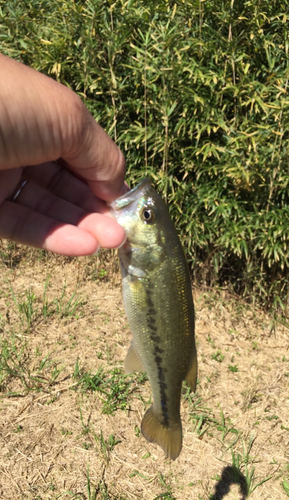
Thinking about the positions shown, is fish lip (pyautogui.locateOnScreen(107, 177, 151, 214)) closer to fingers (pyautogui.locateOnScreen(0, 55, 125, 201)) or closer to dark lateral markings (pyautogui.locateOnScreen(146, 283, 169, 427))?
fingers (pyautogui.locateOnScreen(0, 55, 125, 201))

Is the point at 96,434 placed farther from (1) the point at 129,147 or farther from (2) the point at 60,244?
(1) the point at 129,147

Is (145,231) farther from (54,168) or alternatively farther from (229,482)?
(229,482)

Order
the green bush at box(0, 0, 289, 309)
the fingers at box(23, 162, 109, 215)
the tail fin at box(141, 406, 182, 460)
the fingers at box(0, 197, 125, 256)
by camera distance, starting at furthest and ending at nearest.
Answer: the green bush at box(0, 0, 289, 309) → the fingers at box(23, 162, 109, 215) → the tail fin at box(141, 406, 182, 460) → the fingers at box(0, 197, 125, 256)

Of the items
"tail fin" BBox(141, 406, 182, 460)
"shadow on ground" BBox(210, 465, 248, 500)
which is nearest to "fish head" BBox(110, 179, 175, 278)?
"tail fin" BBox(141, 406, 182, 460)

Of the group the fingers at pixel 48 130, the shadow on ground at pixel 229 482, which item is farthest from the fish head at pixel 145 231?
the shadow on ground at pixel 229 482

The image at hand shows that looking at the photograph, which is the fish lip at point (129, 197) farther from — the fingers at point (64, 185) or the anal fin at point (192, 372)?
the anal fin at point (192, 372)

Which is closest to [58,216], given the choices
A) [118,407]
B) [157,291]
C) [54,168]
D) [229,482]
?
[54,168]
